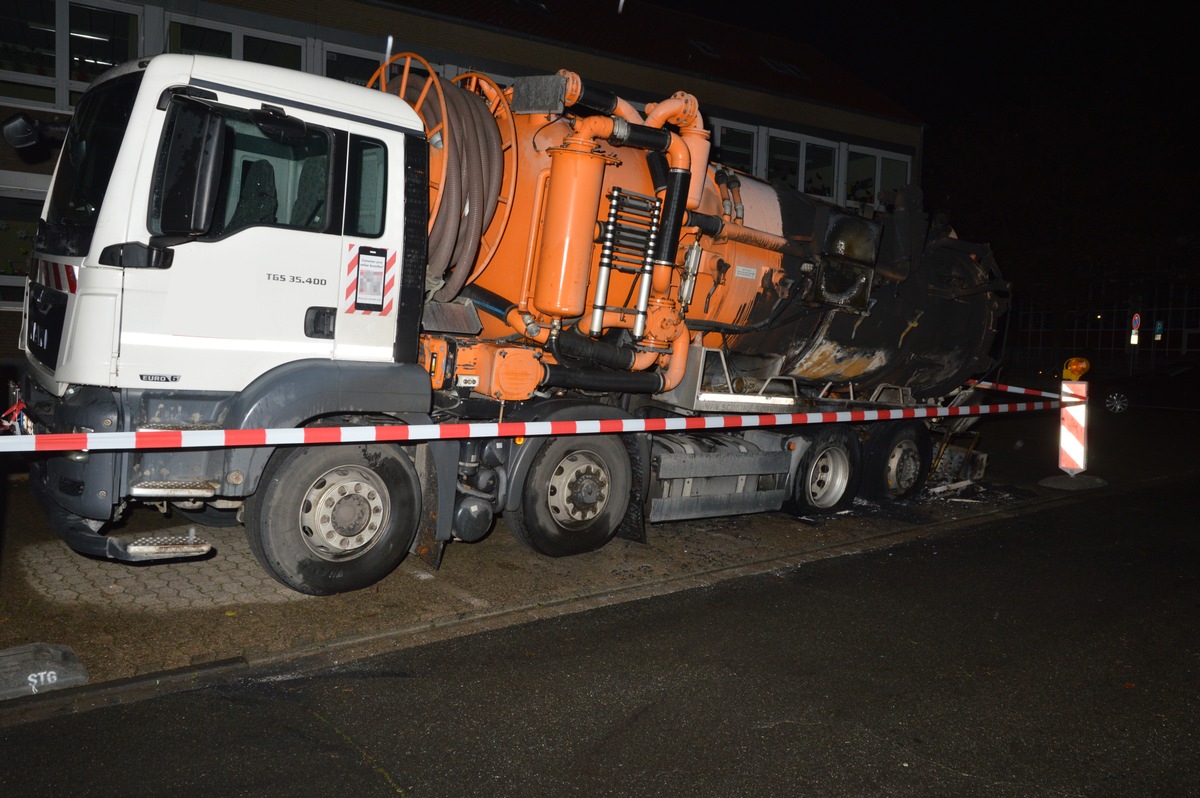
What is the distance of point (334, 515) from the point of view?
217 inches

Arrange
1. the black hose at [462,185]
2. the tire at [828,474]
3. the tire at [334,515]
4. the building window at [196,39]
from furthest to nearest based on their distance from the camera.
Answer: the building window at [196,39]
the tire at [828,474]
the black hose at [462,185]
the tire at [334,515]

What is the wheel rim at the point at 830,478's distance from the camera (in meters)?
9.09

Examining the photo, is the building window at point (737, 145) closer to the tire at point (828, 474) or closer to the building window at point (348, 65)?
the building window at point (348, 65)

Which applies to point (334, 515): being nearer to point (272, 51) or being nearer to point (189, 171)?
point (189, 171)

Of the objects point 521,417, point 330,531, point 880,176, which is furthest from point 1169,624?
point 880,176

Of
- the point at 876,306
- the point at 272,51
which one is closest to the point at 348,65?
the point at 272,51

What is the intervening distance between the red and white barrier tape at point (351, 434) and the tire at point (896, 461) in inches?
67.3

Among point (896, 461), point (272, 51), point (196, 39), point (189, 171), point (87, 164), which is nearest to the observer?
point (189, 171)

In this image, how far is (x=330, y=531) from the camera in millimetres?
5516

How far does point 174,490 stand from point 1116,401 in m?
22.9

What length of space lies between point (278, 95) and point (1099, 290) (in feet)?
130

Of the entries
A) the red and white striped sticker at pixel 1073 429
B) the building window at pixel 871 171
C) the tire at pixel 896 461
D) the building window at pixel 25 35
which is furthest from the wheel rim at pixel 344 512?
the building window at pixel 871 171

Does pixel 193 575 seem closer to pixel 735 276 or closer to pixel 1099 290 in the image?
pixel 735 276

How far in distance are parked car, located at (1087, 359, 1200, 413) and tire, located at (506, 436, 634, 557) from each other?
19.3 m
